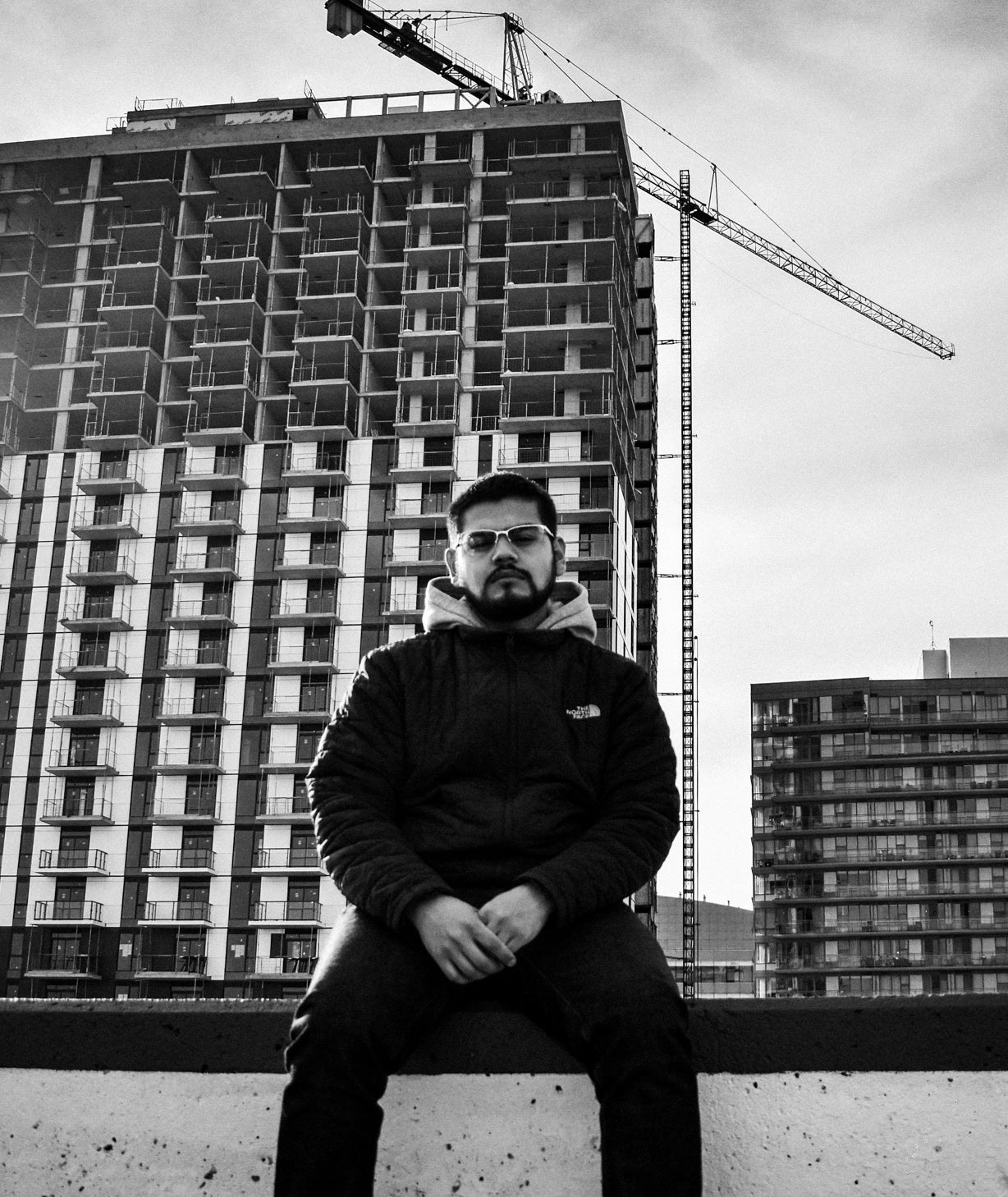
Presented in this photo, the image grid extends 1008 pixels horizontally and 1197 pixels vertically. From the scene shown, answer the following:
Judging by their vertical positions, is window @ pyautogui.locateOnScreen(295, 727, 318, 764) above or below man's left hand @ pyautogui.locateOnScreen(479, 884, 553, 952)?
above

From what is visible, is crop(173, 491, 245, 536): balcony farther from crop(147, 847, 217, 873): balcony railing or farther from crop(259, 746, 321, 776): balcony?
crop(147, 847, 217, 873): balcony railing

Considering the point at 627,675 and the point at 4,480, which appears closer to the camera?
the point at 627,675

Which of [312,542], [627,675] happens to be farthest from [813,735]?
[627,675]

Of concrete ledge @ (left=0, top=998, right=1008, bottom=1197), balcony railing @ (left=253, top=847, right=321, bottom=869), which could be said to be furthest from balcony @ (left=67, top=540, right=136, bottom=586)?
concrete ledge @ (left=0, top=998, right=1008, bottom=1197)

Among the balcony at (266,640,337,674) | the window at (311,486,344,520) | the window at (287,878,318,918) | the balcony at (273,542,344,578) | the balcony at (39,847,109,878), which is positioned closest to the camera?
the window at (287,878,318,918)

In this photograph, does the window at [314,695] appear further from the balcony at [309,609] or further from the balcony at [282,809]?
the balcony at [282,809]

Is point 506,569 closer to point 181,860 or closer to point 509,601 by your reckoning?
point 509,601

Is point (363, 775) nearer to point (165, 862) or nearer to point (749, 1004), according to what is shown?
point (749, 1004)

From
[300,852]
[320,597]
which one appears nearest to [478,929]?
[300,852]

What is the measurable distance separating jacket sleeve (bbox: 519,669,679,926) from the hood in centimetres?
15

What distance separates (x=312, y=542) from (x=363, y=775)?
49635 mm

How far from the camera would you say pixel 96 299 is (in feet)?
185

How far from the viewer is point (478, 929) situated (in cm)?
215

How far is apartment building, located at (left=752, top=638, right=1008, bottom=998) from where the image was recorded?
238ft
